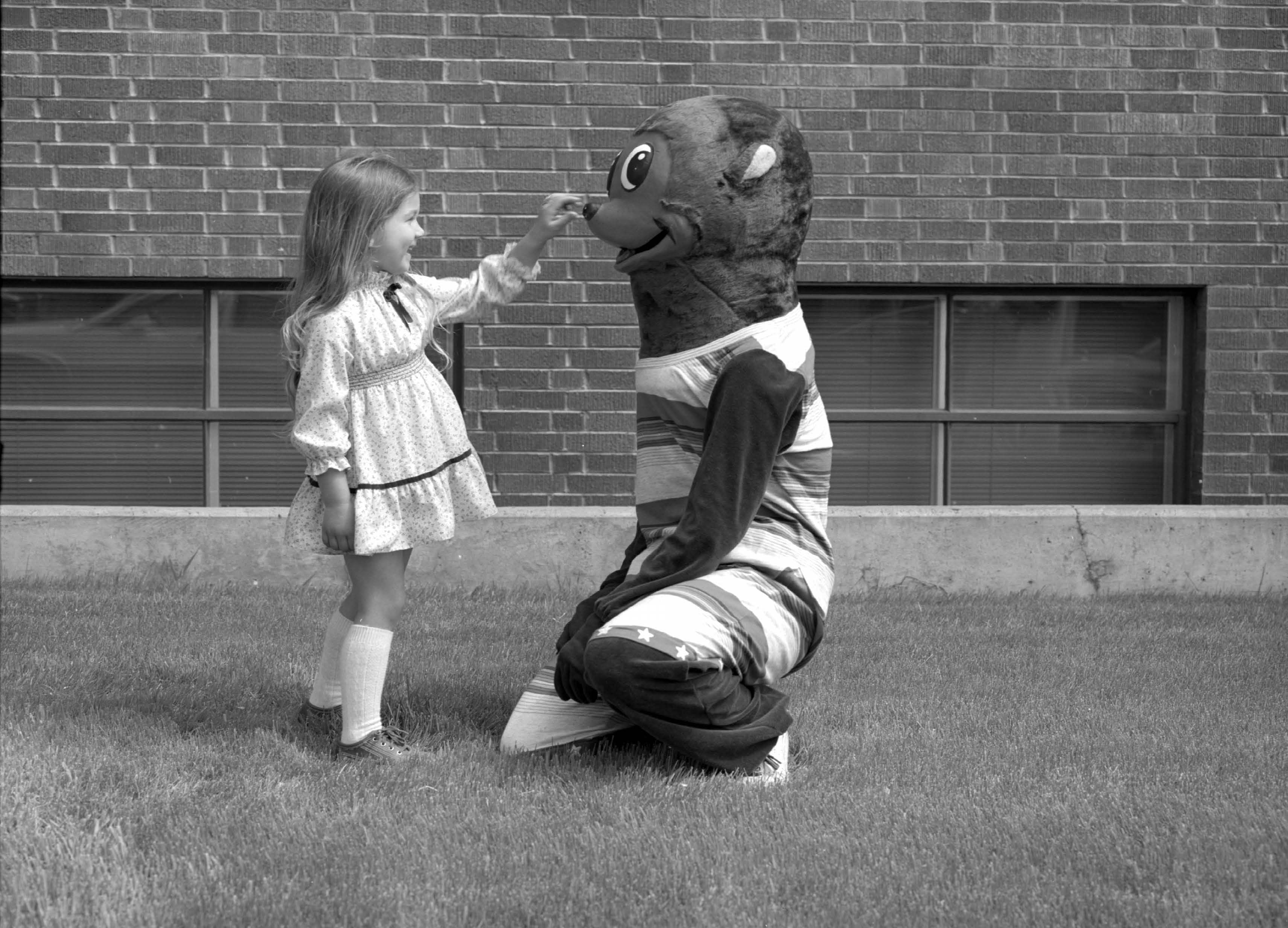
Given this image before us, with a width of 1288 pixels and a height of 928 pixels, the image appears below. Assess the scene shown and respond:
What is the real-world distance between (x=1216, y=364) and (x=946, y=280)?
137 cm

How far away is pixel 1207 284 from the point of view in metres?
7.00

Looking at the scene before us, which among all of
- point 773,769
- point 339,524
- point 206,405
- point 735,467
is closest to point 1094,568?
point 773,769

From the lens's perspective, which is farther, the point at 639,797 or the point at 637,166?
the point at 637,166

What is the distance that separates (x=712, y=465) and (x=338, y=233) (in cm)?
122

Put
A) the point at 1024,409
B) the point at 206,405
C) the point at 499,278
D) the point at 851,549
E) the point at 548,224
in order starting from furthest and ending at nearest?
the point at 1024,409 → the point at 206,405 → the point at 851,549 → the point at 499,278 → the point at 548,224

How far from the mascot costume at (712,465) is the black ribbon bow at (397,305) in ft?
1.94

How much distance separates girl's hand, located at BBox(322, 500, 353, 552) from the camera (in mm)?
3758

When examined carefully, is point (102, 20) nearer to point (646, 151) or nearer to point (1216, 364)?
point (646, 151)

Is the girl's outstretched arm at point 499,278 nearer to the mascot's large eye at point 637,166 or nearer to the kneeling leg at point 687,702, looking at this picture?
the mascot's large eye at point 637,166

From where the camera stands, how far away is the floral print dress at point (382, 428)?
3.75 metres

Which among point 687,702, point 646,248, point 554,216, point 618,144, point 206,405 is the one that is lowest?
point 687,702

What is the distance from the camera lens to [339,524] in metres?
3.76

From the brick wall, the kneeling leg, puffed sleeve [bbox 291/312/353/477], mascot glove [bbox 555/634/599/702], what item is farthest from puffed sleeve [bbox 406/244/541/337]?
the brick wall

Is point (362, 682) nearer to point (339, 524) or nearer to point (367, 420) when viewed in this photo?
point (339, 524)
